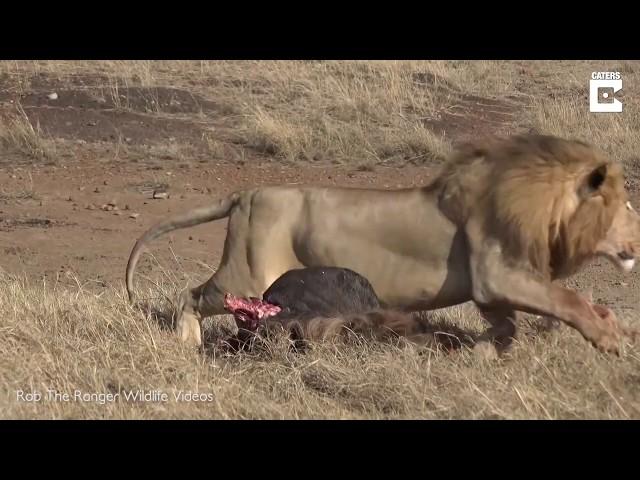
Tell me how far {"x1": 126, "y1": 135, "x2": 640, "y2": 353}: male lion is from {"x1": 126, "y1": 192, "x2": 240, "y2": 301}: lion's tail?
0.08 meters

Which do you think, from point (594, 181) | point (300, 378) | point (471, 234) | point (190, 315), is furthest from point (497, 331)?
point (190, 315)

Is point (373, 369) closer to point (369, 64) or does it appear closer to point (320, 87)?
point (320, 87)

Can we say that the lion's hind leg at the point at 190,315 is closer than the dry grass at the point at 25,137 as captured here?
Yes

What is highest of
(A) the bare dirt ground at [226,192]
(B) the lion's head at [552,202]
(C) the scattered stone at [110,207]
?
(B) the lion's head at [552,202]

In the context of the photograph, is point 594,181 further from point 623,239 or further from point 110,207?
point 110,207

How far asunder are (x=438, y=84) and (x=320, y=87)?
158 centimetres

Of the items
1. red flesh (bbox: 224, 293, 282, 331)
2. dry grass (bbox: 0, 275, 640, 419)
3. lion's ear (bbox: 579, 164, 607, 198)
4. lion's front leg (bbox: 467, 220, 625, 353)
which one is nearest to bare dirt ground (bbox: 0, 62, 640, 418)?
dry grass (bbox: 0, 275, 640, 419)

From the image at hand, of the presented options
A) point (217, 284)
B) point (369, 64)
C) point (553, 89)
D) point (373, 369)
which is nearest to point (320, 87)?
point (369, 64)

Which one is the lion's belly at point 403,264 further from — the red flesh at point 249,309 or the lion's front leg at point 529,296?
the red flesh at point 249,309

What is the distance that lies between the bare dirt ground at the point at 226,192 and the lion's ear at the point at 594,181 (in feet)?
2.25

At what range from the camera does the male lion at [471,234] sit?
18.1ft

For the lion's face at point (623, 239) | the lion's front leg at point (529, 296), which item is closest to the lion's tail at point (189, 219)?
the lion's front leg at point (529, 296)

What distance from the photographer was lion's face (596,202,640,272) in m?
5.73

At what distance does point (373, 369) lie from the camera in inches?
207
